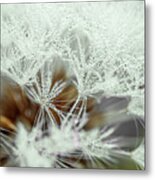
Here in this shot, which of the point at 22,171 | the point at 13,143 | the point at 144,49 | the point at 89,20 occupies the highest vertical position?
the point at 89,20

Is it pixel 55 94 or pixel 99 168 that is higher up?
pixel 55 94

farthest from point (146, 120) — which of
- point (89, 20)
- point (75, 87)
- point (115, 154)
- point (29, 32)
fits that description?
point (29, 32)

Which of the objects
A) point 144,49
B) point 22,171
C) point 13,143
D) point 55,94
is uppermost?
point 144,49

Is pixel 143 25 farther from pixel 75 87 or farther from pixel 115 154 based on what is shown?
pixel 115 154

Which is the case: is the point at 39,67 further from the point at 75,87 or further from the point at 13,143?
the point at 13,143

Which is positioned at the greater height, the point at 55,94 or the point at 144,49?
the point at 144,49

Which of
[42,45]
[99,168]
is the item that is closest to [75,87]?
[42,45]
